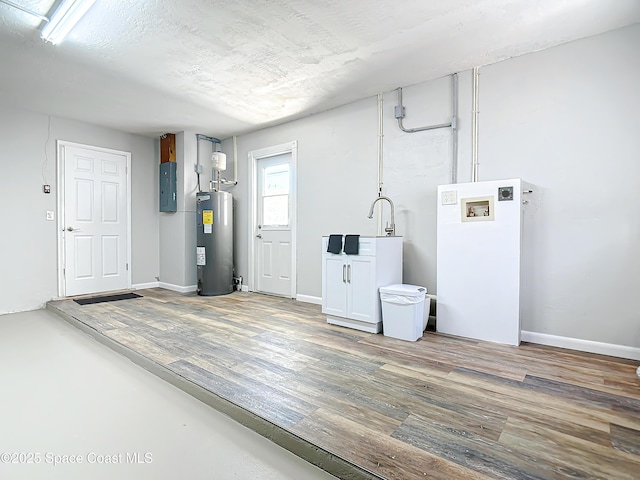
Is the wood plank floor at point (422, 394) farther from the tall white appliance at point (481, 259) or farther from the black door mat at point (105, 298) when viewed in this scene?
the black door mat at point (105, 298)

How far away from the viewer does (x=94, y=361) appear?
2605 mm

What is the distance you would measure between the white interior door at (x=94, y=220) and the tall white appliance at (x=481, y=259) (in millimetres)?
4976

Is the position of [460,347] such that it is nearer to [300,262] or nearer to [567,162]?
[567,162]

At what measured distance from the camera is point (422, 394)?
191 centimetres

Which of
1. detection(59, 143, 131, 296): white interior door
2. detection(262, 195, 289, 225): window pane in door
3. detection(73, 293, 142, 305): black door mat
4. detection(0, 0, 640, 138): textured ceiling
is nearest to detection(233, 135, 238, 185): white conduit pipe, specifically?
detection(262, 195, 289, 225): window pane in door

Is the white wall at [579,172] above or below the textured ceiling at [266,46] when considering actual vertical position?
below

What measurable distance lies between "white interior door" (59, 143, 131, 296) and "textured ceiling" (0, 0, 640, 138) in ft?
3.23

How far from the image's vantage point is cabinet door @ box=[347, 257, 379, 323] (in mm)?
3121

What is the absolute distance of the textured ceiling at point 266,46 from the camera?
2354mm

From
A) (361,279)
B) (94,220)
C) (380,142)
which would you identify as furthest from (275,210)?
(94,220)

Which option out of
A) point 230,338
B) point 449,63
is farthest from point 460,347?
point 449,63

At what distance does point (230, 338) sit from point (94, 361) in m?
1.08

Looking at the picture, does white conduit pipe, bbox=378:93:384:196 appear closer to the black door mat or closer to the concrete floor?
the concrete floor

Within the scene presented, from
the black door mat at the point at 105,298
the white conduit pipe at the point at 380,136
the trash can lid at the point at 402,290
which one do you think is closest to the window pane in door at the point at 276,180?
the white conduit pipe at the point at 380,136
